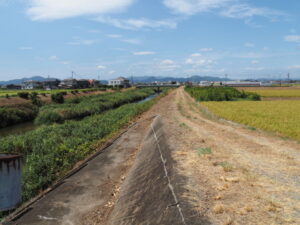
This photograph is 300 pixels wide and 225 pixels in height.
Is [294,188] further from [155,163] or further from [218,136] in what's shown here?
[218,136]

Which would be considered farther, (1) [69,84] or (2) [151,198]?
(1) [69,84]

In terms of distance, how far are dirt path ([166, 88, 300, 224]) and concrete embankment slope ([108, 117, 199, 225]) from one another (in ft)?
1.78

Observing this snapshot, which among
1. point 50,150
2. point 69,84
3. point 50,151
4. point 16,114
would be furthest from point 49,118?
point 69,84

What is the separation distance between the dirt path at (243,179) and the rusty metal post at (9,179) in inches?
177

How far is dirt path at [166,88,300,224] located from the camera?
5637 mm

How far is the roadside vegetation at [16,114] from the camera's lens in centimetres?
3105

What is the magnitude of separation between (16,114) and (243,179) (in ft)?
112

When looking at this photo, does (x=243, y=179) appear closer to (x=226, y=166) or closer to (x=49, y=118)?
(x=226, y=166)

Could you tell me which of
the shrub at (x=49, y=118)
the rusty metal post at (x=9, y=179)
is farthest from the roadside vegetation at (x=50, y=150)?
the shrub at (x=49, y=118)

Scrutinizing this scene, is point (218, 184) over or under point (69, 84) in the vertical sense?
under

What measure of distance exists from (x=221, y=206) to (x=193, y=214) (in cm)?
74

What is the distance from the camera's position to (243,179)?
25.3 ft

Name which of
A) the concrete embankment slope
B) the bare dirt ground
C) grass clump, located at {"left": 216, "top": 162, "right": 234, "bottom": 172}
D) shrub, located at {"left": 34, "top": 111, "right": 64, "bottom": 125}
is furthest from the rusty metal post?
shrub, located at {"left": 34, "top": 111, "right": 64, "bottom": 125}

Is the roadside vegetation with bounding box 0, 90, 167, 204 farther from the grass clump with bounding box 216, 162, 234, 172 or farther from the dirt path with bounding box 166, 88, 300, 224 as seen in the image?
the grass clump with bounding box 216, 162, 234, 172
